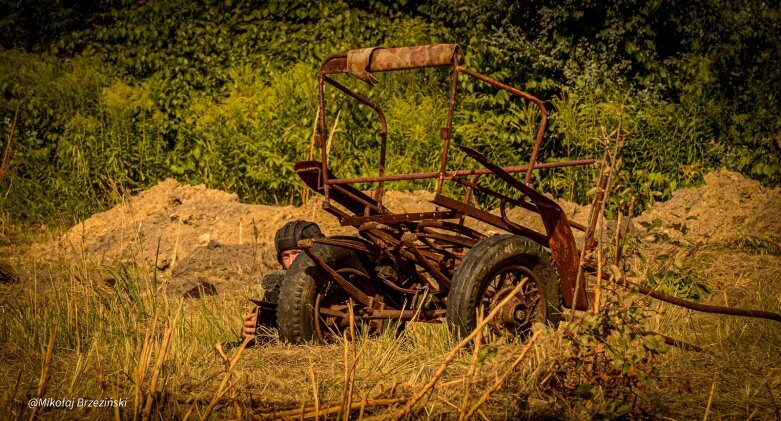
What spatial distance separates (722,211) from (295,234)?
432 cm

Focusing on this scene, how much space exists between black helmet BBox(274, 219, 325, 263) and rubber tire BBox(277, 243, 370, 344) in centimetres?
43

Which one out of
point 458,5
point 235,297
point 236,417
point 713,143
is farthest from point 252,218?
point 236,417

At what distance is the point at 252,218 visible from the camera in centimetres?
910

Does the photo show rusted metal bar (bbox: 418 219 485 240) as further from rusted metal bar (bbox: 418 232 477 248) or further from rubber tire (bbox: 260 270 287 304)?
rubber tire (bbox: 260 270 287 304)

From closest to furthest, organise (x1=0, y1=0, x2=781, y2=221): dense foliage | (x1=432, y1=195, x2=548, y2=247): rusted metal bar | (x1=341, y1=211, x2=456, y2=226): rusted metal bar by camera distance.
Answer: (x1=432, y1=195, x2=548, y2=247): rusted metal bar < (x1=341, y1=211, x2=456, y2=226): rusted metal bar < (x1=0, y1=0, x2=781, y2=221): dense foliage

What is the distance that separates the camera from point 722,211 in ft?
27.7

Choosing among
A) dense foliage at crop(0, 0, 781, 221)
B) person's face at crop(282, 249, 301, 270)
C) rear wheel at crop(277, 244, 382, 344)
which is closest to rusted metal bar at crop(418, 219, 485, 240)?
rear wheel at crop(277, 244, 382, 344)

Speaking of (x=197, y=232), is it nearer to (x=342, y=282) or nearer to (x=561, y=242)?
(x=342, y=282)

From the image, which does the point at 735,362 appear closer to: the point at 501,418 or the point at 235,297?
the point at 501,418

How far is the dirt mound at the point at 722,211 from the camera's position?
26.7 ft

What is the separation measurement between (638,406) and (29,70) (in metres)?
9.64

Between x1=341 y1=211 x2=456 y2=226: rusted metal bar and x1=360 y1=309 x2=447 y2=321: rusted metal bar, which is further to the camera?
x1=360 y1=309 x2=447 y2=321: rusted metal bar

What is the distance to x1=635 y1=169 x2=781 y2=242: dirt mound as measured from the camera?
26.7ft

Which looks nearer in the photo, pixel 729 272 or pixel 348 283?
pixel 348 283
